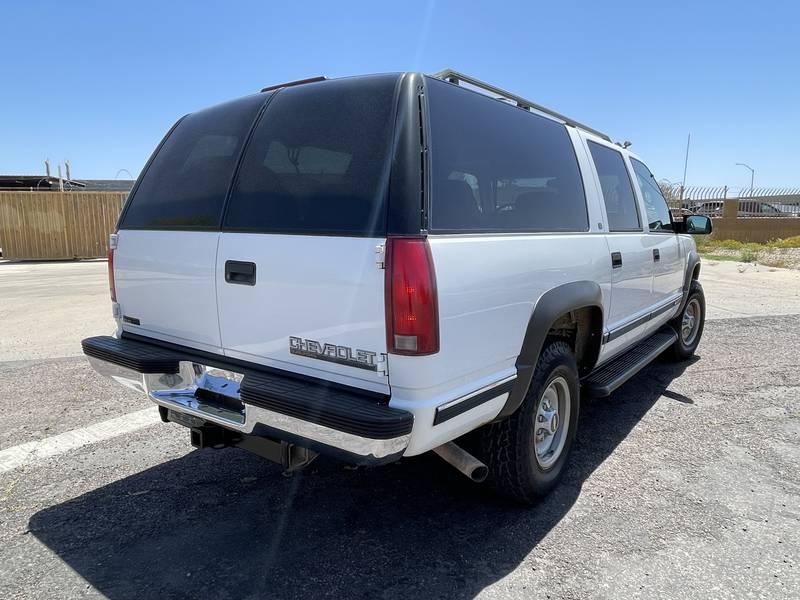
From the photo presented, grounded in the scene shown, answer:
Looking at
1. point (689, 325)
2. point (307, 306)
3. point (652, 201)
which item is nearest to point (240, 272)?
point (307, 306)

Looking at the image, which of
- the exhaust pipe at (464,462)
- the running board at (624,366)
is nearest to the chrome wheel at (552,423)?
the running board at (624,366)

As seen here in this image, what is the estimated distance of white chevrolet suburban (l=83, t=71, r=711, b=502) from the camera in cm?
210

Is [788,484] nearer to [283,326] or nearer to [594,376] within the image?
[594,376]

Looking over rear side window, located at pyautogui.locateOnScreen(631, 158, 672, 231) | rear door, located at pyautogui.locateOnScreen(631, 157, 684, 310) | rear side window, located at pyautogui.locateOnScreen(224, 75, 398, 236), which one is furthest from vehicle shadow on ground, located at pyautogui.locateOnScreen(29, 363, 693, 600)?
rear side window, located at pyautogui.locateOnScreen(631, 158, 672, 231)

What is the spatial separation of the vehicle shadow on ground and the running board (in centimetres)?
50

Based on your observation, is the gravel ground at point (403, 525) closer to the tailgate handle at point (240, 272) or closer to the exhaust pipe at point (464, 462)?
the exhaust pipe at point (464, 462)

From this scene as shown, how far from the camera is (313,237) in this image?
2.25 meters

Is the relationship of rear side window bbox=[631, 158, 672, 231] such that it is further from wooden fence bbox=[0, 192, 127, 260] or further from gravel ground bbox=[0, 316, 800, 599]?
wooden fence bbox=[0, 192, 127, 260]

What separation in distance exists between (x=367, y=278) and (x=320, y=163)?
0.63m

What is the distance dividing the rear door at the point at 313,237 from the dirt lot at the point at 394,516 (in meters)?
0.93

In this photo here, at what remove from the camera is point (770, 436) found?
3973 mm

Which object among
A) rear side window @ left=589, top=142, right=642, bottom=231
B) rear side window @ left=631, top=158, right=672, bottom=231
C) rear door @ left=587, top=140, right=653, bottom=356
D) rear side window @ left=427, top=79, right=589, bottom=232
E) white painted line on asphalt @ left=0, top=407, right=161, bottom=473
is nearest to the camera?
rear side window @ left=427, top=79, right=589, bottom=232

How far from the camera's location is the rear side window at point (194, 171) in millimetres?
2715

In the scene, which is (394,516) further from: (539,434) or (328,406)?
(328,406)
